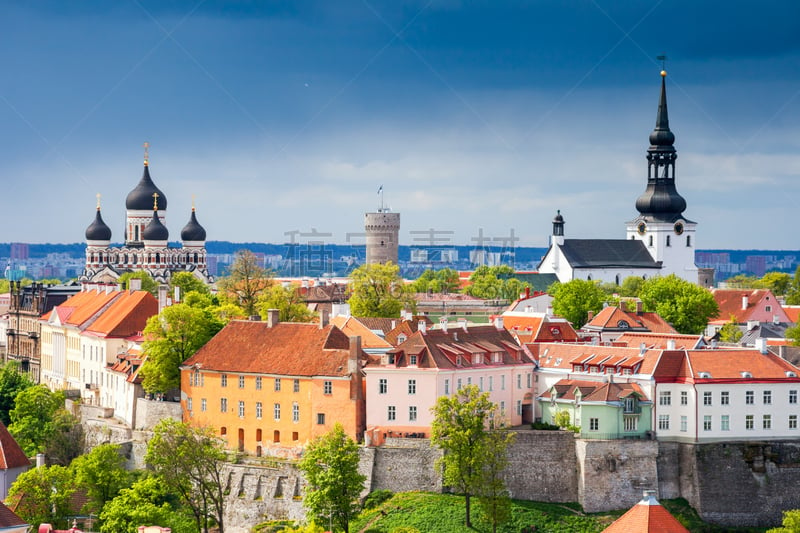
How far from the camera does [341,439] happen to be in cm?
7231

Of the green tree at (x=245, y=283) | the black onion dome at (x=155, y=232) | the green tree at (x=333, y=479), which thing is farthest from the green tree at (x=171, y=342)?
the black onion dome at (x=155, y=232)

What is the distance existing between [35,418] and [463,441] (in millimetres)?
31920

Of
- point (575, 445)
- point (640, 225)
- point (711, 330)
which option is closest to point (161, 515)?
point (575, 445)

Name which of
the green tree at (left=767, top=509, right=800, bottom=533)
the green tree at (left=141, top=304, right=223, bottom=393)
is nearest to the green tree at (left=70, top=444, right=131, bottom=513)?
the green tree at (left=141, top=304, right=223, bottom=393)

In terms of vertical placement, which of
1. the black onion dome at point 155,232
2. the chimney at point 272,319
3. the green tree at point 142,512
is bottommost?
the green tree at point 142,512

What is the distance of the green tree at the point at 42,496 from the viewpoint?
237ft

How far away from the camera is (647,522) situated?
57.4 metres

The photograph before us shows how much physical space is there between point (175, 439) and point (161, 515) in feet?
23.1

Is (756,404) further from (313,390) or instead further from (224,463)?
Result: (224,463)

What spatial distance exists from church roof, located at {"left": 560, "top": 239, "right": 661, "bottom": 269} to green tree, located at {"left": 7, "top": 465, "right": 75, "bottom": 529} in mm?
103390

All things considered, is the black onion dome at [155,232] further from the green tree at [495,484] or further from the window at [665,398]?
the window at [665,398]

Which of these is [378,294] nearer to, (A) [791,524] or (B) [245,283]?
(B) [245,283]

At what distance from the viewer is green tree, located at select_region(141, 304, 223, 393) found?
290ft

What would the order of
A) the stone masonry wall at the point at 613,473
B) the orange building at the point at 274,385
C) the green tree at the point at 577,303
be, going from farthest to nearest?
the green tree at the point at 577,303 → the orange building at the point at 274,385 → the stone masonry wall at the point at 613,473
